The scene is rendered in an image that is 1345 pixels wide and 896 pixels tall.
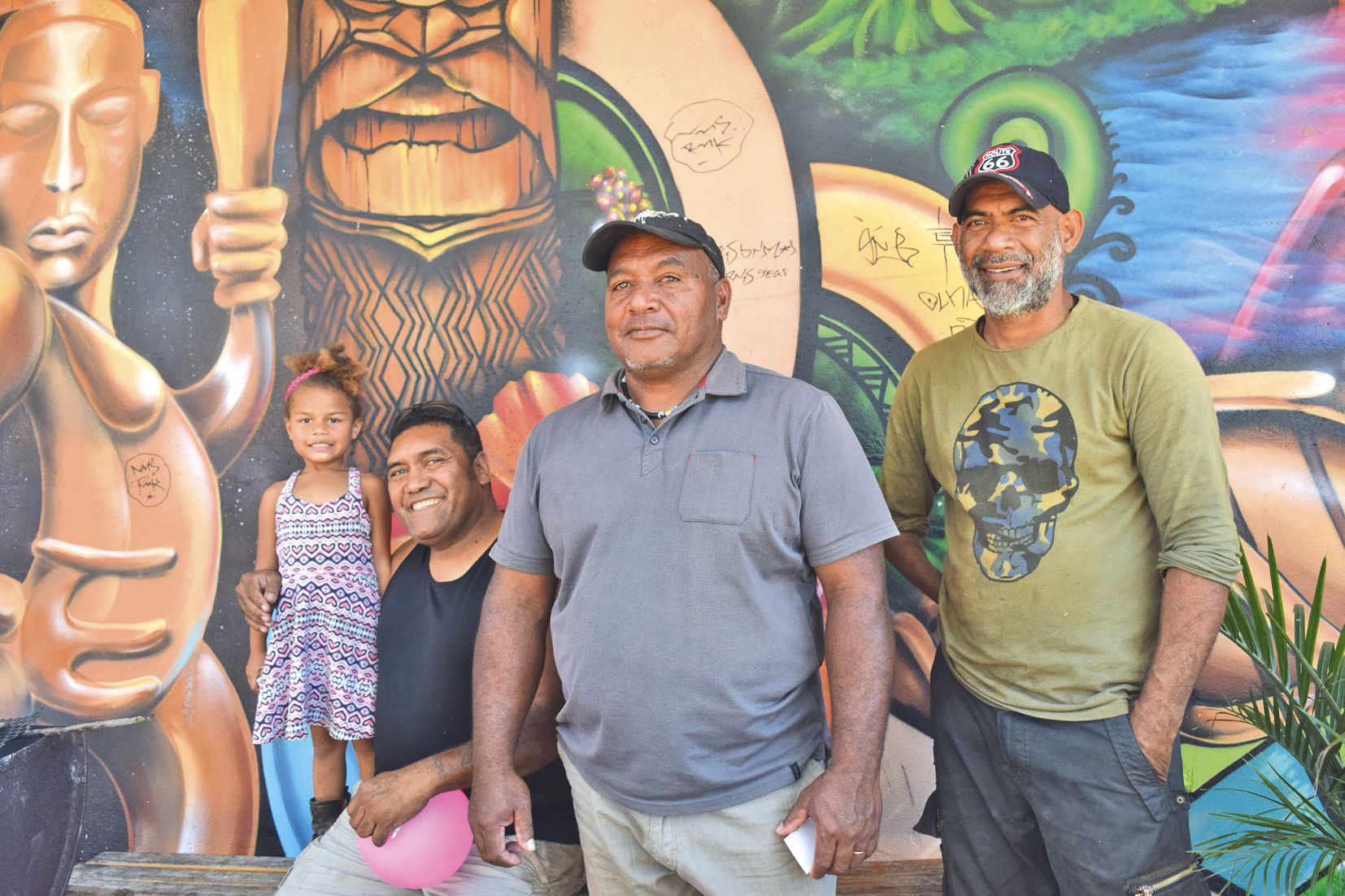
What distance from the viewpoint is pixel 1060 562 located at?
2.15 metres

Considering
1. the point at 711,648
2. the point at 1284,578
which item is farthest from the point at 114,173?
the point at 1284,578

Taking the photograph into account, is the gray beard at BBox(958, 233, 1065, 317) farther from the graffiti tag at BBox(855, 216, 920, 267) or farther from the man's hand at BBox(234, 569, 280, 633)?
the man's hand at BBox(234, 569, 280, 633)

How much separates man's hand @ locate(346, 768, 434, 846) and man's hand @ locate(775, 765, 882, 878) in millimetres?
961

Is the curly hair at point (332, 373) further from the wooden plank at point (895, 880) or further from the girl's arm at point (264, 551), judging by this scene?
the wooden plank at point (895, 880)

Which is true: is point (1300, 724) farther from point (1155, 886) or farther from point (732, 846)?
point (732, 846)

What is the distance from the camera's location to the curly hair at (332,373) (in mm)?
3189

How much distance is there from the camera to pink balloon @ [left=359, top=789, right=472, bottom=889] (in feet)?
7.78

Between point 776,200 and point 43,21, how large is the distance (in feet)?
9.52

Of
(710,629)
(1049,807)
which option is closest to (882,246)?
(710,629)

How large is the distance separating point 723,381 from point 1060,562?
857mm

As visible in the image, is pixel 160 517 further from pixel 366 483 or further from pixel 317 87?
pixel 317 87

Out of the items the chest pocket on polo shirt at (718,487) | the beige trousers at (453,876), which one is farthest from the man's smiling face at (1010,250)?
the beige trousers at (453,876)

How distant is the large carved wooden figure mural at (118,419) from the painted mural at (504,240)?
1cm

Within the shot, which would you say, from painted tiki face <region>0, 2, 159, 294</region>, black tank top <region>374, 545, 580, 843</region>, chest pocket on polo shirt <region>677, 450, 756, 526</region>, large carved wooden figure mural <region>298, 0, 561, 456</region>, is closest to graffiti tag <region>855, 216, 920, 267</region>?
large carved wooden figure mural <region>298, 0, 561, 456</region>
